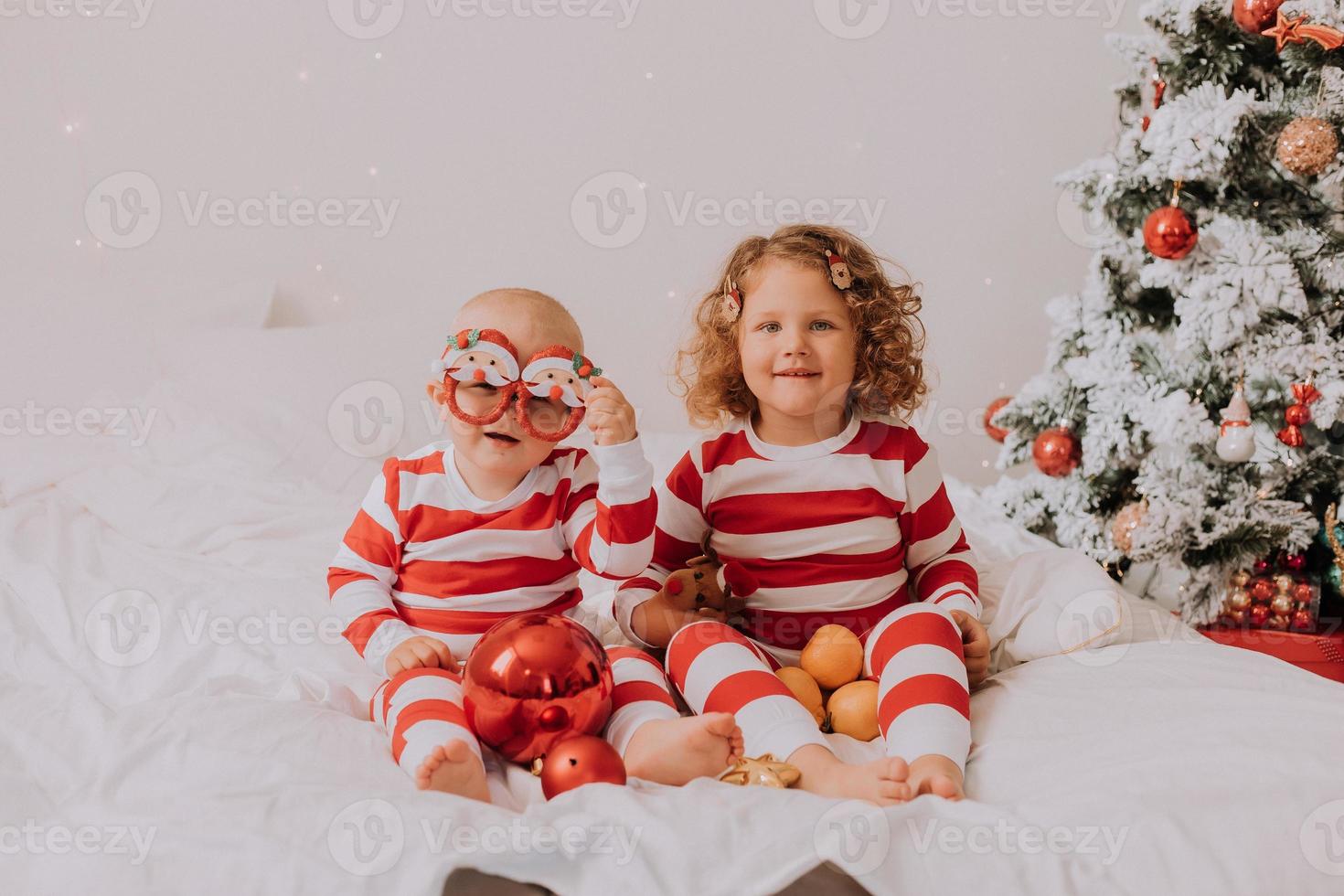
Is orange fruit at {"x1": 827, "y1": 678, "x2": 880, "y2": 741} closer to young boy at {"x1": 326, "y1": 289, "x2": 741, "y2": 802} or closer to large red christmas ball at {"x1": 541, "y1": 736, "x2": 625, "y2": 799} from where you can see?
young boy at {"x1": 326, "y1": 289, "x2": 741, "y2": 802}

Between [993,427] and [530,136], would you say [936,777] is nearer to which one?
[993,427]

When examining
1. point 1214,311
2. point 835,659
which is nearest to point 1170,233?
point 1214,311

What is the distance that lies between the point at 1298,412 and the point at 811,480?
1046 millimetres

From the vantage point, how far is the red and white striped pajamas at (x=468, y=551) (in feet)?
4.05

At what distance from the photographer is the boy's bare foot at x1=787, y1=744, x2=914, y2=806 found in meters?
0.96

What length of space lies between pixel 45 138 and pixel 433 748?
220 centimetres

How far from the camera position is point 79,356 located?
2477 millimetres

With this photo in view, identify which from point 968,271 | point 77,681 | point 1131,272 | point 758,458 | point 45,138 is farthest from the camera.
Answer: point 968,271

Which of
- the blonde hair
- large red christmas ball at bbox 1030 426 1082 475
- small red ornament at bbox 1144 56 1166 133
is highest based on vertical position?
Answer: small red ornament at bbox 1144 56 1166 133

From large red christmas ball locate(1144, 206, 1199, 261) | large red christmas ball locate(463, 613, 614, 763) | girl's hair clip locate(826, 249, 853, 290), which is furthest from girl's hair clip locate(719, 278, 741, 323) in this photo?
large red christmas ball locate(1144, 206, 1199, 261)

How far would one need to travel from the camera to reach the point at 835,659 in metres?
1.27

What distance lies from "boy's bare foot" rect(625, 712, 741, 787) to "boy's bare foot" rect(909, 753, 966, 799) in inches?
6.8

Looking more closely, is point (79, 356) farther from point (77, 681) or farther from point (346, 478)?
point (77, 681)

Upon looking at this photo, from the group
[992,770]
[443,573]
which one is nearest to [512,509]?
[443,573]
